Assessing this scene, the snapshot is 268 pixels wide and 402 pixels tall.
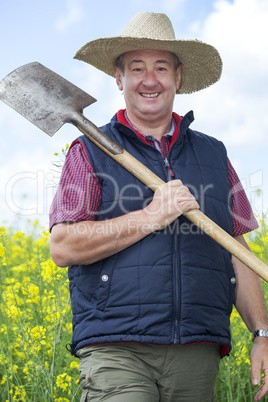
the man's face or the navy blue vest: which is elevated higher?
the man's face

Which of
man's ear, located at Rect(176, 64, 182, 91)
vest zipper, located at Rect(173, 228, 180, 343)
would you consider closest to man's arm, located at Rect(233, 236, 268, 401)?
vest zipper, located at Rect(173, 228, 180, 343)

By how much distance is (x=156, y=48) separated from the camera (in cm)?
263

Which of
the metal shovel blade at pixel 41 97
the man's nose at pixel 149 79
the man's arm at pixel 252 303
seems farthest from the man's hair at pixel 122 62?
the man's arm at pixel 252 303

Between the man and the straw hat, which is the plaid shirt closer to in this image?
the man

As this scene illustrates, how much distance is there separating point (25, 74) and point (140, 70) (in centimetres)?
59

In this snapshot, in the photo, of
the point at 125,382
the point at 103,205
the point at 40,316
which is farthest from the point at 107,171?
the point at 40,316

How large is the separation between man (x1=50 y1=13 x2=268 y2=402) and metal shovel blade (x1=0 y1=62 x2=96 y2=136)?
0.57ft

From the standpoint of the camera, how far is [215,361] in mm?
2402

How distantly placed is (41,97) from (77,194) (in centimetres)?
59

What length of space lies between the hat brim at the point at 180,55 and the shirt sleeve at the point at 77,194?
0.67 metres

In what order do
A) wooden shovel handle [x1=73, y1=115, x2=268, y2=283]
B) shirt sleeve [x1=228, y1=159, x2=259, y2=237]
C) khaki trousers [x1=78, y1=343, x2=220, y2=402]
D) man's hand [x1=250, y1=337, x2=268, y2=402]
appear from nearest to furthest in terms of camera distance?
khaki trousers [x1=78, y1=343, x2=220, y2=402], wooden shovel handle [x1=73, y1=115, x2=268, y2=283], man's hand [x1=250, y1=337, x2=268, y2=402], shirt sleeve [x1=228, y1=159, x2=259, y2=237]

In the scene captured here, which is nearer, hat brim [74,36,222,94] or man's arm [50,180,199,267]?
man's arm [50,180,199,267]

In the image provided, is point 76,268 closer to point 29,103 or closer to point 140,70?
point 29,103

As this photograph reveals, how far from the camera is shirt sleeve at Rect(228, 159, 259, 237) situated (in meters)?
2.71
